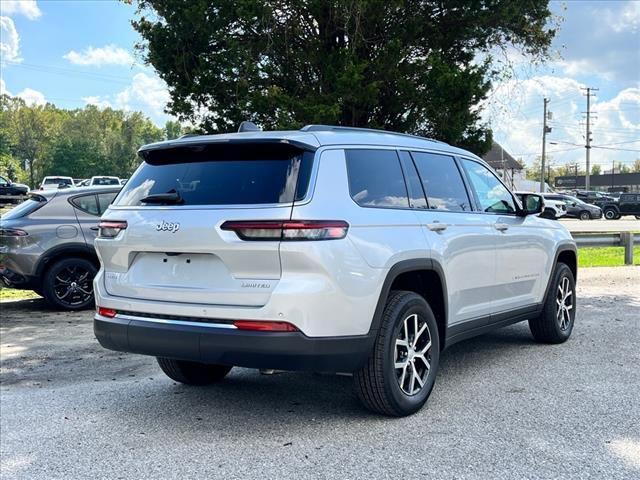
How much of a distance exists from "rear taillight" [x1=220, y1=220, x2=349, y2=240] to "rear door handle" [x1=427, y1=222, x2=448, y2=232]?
1036mm

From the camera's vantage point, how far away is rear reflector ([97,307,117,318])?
4.25 metres

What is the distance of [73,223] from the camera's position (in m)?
9.02

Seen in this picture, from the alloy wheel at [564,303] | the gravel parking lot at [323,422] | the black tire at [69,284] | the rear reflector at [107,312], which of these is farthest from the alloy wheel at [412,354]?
the black tire at [69,284]

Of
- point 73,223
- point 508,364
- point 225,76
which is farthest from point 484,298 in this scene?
point 225,76

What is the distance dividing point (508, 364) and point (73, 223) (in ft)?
20.5

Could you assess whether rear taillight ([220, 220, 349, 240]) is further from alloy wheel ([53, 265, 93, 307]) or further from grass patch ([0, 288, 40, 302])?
grass patch ([0, 288, 40, 302])

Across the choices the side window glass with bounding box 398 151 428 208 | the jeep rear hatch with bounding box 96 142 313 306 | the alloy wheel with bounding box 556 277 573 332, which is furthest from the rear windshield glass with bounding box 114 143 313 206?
the alloy wheel with bounding box 556 277 573 332

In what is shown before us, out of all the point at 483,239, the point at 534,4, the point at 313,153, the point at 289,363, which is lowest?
the point at 289,363

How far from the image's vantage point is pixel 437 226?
4.62 m

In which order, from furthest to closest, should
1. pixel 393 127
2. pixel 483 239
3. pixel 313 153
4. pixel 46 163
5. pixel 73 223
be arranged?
pixel 46 163
pixel 393 127
pixel 73 223
pixel 483 239
pixel 313 153

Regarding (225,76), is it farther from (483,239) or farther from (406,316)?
(406,316)

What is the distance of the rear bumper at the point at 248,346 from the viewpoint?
12.0ft

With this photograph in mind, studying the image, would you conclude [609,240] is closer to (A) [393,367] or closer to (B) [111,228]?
(A) [393,367]

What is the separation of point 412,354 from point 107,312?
6.74 ft
